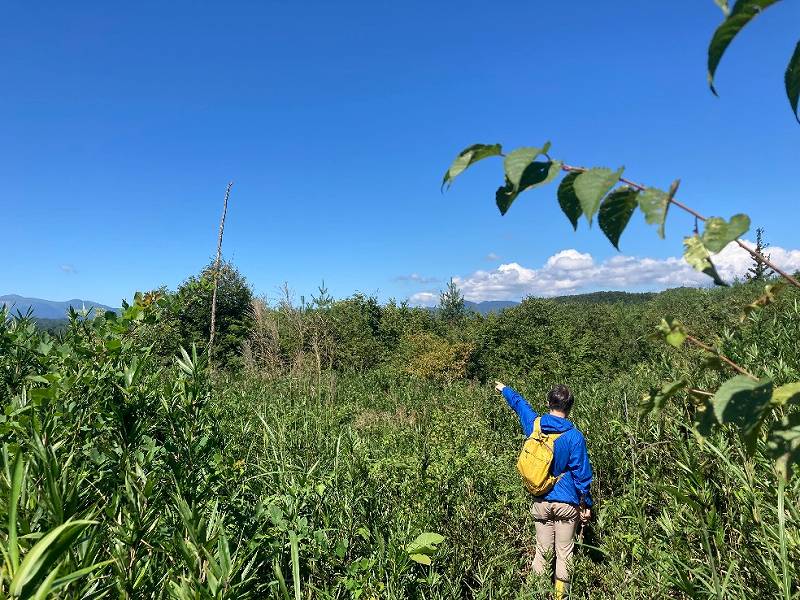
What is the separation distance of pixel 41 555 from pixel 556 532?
398cm

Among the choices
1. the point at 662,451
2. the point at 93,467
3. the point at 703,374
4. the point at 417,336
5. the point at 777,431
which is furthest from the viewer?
the point at 417,336

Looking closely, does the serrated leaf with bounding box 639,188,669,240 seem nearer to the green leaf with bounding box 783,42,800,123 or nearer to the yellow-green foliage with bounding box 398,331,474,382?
the green leaf with bounding box 783,42,800,123

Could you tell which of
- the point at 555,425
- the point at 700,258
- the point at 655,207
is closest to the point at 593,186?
the point at 655,207

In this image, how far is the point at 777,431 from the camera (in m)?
0.85

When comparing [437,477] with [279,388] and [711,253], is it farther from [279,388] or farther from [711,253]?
[279,388]

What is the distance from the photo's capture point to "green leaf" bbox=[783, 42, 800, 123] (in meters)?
0.76

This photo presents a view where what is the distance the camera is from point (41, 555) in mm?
1133

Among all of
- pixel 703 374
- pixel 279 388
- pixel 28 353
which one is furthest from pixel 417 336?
pixel 28 353

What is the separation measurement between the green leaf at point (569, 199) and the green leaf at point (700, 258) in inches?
7.9

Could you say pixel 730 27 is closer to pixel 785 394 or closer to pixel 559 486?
pixel 785 394

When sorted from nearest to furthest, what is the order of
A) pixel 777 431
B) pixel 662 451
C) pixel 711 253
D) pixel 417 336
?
1. pixel 711 253
2. pixel 777 431
3. pixel 662 451
4. pixel 417 336

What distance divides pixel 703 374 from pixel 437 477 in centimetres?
330

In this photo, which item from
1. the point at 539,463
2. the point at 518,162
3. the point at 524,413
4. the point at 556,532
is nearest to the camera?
the point at 518,162

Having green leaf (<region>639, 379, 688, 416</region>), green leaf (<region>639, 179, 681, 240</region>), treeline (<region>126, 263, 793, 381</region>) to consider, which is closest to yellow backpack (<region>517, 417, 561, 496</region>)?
green leaf (<region>639, 379, 688, 416</region>)
